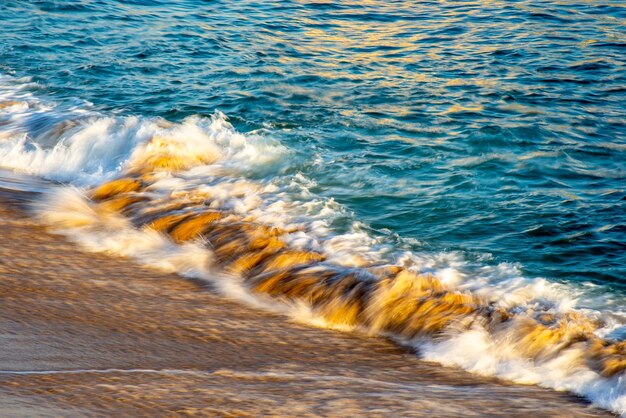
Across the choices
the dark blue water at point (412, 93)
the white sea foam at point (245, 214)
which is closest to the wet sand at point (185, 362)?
the white sea foam at point (245, 214)

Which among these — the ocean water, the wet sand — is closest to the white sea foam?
the ocean water

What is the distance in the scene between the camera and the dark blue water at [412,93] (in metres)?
6.27

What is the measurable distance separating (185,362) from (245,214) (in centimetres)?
243

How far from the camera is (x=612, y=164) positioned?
7.17m

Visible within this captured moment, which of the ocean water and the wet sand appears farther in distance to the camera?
the ocean water

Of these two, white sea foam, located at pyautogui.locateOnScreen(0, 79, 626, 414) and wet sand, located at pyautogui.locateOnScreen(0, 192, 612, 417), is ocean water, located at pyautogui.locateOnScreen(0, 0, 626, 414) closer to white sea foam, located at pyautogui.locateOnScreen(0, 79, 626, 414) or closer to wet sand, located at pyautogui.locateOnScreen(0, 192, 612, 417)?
white sea foam, located at pyautogui.locateOnScreen(0, 79, 626, 414)

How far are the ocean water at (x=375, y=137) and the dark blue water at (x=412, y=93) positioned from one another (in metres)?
0.03

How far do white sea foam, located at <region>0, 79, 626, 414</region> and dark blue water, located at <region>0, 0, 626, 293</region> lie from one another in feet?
0.80

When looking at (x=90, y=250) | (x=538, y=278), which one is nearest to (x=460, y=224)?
(x=538, y=278)

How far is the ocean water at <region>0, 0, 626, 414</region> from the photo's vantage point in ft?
17.6

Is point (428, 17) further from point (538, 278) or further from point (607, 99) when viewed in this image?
point (538, 278)

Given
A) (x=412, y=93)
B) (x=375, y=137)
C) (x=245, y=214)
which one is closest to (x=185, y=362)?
(x=245, y=214)

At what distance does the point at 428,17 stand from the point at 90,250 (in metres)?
7.80

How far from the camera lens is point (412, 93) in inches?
348
